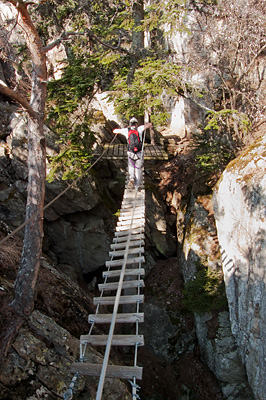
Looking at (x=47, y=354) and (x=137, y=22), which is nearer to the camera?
(x=47, y=354)

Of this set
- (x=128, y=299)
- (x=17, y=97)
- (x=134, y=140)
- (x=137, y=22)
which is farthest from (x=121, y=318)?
(x=137, y=22)

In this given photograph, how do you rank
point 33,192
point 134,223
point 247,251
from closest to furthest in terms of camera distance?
point 33,192 → point 247,251 → point 134,223

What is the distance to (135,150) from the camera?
870 cm

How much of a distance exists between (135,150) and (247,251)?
430 centimetres

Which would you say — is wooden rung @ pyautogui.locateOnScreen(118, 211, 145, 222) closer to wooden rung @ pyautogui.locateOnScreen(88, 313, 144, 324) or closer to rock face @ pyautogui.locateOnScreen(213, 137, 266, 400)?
rock face @ pyautogui.locateOnScreen(213, 137, 266, 400)

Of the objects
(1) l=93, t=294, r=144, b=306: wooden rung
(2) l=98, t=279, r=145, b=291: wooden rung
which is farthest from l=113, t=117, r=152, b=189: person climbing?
(1) l=93, t=294, r=144, b=306: wooden rung

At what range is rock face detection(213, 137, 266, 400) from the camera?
6508 millimetres

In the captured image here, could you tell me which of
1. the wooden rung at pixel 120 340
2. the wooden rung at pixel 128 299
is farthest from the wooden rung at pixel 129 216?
the wooden rung at pixel 120 340

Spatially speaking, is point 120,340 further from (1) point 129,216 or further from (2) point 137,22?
(2) point 137,22

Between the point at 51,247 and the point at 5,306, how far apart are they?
6.29 metres

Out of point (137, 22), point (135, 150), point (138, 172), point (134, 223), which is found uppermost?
point (137, 22)

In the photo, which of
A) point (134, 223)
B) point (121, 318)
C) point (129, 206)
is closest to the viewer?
point (121, 318)

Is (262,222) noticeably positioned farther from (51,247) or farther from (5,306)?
(51,247)

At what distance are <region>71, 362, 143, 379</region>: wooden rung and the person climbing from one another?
18.4 feet
